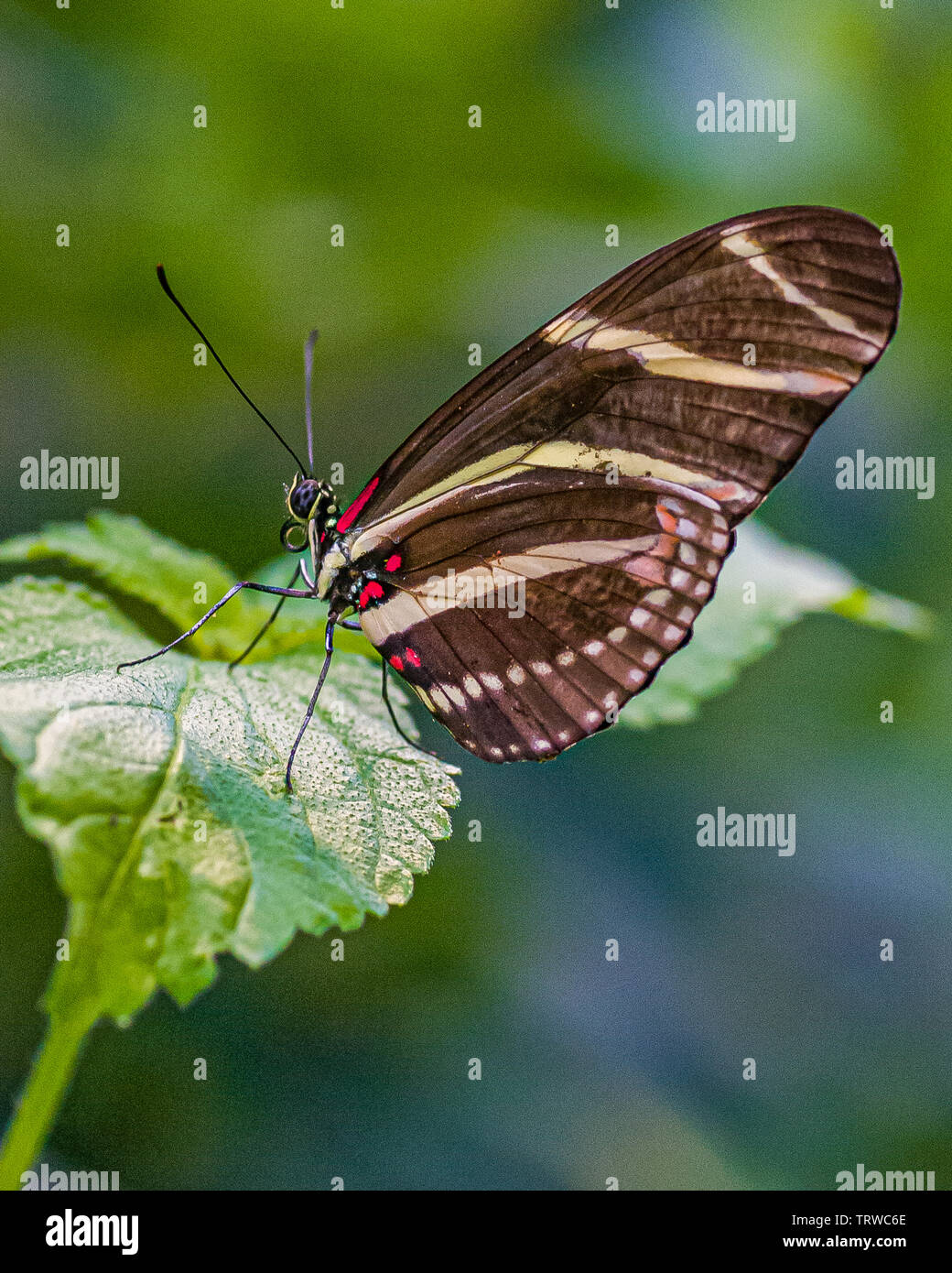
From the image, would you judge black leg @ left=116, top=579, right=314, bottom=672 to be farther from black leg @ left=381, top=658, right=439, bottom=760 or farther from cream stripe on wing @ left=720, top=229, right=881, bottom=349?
cream stripe on wing @ left=720, top=229, right=881, bottom=349

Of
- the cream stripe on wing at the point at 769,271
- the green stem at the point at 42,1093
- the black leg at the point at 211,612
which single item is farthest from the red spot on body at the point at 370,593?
the green stem at the point at 42,1093

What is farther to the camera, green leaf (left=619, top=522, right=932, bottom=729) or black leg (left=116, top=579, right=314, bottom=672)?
green leaf (left=619, top=522, right=932, bottom=729)

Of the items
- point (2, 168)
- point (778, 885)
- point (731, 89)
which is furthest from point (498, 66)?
point (778, 885)

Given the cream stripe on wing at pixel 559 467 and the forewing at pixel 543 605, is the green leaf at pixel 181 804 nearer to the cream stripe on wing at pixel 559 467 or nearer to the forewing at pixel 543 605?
the forewing at pixel 543 605

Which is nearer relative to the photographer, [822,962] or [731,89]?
[822,962]

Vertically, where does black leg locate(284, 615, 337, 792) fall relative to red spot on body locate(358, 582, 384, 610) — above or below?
below

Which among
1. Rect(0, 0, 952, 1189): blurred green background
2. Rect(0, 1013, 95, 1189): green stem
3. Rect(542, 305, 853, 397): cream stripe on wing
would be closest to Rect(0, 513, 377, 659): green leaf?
Rect(0, 0, 952, 1189): blurred green background

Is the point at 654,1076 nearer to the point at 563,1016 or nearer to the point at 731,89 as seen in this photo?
the point at 563,1016
